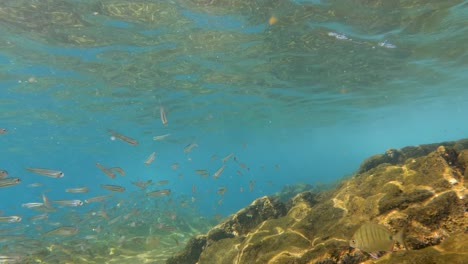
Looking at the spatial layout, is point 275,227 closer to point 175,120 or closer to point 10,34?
point 10,34

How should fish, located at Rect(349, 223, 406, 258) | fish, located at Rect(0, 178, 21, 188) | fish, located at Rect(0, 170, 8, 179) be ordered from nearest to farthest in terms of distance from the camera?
Answer: 1. fish, located at Rect(349, 223, 406, 258)
2. fish, located at Rect(0, 170, 8, 179)
3. fish, located at Rect(0, 178, 21, 188)

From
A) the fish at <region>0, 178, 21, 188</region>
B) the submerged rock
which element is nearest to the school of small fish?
the fish at <region>0, 178, 21, 188</region>

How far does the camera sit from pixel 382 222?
4734 millimetres

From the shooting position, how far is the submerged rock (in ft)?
13.4

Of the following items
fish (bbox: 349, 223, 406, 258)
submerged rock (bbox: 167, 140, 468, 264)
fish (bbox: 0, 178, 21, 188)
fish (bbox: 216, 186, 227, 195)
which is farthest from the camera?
fish (bbox: 216, 186, 227, 195)

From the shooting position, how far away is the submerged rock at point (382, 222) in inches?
161

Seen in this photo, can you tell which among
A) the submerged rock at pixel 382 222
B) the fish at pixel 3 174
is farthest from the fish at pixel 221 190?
the fish at pixel 3 174

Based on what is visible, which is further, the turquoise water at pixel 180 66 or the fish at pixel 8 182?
the turquoise water at pixel 180 66

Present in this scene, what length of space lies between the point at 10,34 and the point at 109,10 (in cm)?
572

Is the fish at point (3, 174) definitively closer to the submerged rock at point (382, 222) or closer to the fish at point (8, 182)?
the fish at point (8, 182)

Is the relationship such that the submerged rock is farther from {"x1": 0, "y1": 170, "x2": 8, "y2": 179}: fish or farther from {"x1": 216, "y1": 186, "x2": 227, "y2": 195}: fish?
{"x1": 216, "y1": 186, "x2": 227, "y2": 195}: fish

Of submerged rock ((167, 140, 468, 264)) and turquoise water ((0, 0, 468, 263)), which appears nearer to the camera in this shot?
submerged rock ((167, 140, 468, 264))

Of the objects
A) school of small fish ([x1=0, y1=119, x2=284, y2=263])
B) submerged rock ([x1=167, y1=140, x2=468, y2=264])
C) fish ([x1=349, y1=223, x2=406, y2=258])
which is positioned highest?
fish ([x1=349, y1=223, x2=406, y2=258])

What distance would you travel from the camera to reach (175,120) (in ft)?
130
